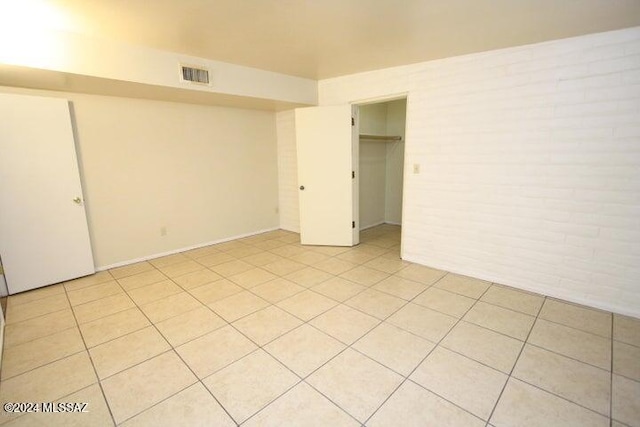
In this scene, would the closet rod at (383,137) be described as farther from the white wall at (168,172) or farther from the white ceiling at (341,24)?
the white ceiling at (341,24)

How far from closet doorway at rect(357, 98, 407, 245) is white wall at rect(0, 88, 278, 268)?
1.64 metres

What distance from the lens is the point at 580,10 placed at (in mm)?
2084

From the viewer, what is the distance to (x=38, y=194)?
3064 millimetres

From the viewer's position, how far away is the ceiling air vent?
313 cm

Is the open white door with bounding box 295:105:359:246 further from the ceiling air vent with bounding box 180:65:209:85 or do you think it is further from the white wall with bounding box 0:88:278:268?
the ceiling air vent with bounding box 180:65:209:85

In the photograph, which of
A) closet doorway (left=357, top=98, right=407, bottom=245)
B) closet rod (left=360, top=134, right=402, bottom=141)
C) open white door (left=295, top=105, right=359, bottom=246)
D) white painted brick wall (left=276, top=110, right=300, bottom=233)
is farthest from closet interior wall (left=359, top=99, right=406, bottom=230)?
white painted brick wall (left=276, top=110, right=300, bottom=233)

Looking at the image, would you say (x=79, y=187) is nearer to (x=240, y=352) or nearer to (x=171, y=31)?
(x=171, y=31)

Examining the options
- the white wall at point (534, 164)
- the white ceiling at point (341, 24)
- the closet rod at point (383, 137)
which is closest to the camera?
the white ceiling at point (341, 24)

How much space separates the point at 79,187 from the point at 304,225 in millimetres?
2775

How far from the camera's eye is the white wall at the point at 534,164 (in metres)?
2.43

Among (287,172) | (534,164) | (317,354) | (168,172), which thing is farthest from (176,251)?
(534,164)

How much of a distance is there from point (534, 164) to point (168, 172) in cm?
432

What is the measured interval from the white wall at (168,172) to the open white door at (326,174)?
1058mm

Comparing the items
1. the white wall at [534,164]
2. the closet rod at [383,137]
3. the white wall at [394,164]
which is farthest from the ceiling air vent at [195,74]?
the white wall at [394,164]
